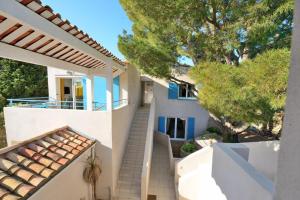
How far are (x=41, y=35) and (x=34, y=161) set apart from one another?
3.87 meters

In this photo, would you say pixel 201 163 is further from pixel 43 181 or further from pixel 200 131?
pixel 200 131

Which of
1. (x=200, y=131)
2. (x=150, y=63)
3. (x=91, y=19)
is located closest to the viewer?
(x=150, y=63)

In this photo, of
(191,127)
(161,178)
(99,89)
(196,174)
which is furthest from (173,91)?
(196,174)

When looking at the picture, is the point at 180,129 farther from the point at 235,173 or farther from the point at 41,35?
the point at 41,35

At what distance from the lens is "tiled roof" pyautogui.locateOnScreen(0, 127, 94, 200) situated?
436 centimetres

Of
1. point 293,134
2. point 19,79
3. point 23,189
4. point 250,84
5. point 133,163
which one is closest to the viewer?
point 293,134

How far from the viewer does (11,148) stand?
221 inches

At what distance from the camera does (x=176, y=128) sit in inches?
735

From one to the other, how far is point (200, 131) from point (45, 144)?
47.8 feet

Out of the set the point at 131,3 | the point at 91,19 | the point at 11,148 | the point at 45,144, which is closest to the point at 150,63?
the point at 131,3

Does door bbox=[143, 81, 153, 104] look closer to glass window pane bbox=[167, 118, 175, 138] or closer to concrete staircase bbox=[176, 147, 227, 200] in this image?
glass window pane bbox=[167, 118, 175, 138]

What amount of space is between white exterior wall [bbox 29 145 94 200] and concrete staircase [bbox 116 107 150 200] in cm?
192

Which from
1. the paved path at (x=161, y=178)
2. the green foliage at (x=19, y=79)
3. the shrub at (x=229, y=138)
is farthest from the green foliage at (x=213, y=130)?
the green foliage at (x=19, y=79)

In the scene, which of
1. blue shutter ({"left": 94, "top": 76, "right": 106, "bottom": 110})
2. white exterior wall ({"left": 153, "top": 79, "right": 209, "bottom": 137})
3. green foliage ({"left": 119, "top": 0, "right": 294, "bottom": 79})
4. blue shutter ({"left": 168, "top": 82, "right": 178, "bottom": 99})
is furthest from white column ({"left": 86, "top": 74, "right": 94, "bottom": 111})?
blue shutter ({"left": 168, "top": 82, "right": 178, "bottom": 99})
